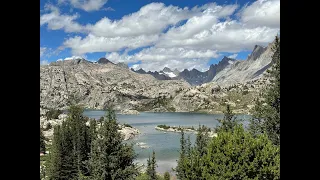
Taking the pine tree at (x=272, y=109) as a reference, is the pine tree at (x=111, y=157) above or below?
below

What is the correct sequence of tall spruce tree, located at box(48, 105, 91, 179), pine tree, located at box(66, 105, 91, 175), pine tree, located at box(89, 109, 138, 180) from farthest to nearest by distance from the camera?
pine tree, located at box(66, 105, 91, 175)
tall spruce tree, located at box(48, 105, 91, 179)
pine tree, located at box(89, 109, 138, 180)

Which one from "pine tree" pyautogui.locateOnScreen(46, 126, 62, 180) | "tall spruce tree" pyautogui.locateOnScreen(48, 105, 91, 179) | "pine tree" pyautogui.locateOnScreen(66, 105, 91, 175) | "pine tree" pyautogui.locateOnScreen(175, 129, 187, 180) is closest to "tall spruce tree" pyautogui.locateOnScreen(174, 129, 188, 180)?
"pine tree" pyautogui.locateOnScreen(175, 129, 187, 180)

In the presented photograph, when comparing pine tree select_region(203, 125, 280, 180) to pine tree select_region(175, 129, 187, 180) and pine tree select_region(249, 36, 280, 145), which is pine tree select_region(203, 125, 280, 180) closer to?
pine tree select_region(249, 36, 280, 145)

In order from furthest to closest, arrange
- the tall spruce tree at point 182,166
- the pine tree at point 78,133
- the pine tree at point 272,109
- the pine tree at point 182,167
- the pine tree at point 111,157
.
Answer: the pine tree at point 78,133 < the pine tree at point 182,167 < the tall spruce tree at point 182,166 < the pine tree at point 272,109 < the pine tree at point 111,157

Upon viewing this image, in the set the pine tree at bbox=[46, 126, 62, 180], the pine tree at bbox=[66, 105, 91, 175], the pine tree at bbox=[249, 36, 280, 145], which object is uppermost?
the pine tree at bbox=[249, 36, 280, 145]

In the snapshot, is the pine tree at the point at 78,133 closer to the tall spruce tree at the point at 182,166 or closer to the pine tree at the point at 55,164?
the pine tree at the point at 55,164

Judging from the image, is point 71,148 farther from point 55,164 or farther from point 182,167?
point 182,167

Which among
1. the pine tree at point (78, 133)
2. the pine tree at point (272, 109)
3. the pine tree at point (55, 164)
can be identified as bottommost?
the pine tree at point (55, 164)

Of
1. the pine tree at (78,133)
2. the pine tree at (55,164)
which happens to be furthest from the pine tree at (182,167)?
the pine tree at (55,164)

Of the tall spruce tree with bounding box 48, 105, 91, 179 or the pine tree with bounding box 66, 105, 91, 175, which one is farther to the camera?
the pine tree with bounding box 66, 105, 91, 175
